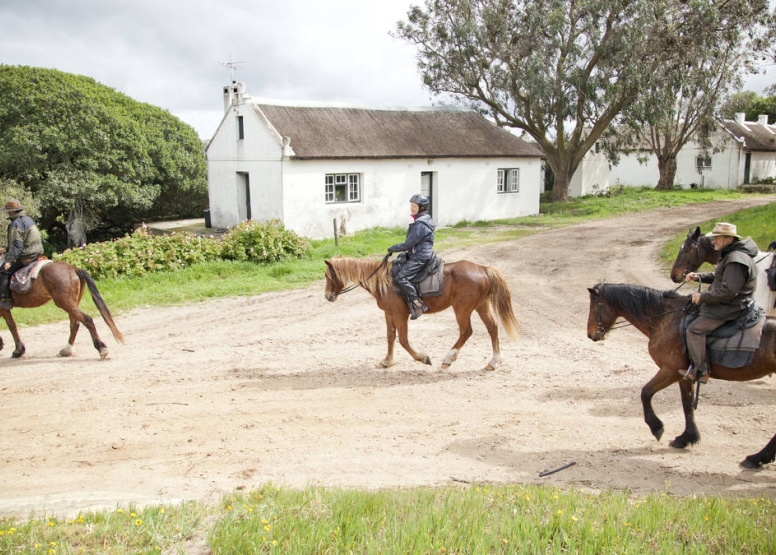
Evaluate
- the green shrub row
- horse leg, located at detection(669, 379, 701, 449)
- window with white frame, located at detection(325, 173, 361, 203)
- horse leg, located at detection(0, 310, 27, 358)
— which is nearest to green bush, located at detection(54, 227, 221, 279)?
the green shrub row

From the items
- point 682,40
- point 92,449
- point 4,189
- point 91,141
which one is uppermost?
point 682,40

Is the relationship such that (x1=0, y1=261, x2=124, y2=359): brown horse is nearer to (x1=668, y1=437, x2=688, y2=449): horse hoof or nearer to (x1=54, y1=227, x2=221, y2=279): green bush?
(x1=54, y1=227, x2=221, y2=279): green bush

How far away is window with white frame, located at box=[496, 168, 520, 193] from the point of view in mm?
31281

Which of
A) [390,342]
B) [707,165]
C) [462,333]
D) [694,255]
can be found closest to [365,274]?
[390,342]

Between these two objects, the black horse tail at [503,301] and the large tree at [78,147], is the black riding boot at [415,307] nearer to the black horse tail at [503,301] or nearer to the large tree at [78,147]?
the black horse tail at [503,301]

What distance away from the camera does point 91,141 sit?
1049 inches

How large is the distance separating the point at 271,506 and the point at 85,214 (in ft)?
86.0

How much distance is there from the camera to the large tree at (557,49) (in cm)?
2888

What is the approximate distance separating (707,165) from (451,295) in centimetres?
4238

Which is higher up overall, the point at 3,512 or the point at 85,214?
the point at 85,214

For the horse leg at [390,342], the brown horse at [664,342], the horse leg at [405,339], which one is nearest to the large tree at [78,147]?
the horse leg at [390,342]

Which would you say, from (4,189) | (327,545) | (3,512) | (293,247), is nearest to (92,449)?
(3,512)

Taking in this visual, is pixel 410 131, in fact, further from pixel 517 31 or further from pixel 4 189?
pixel 4 189

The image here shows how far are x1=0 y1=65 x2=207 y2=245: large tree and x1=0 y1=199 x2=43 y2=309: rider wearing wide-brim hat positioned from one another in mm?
16083
